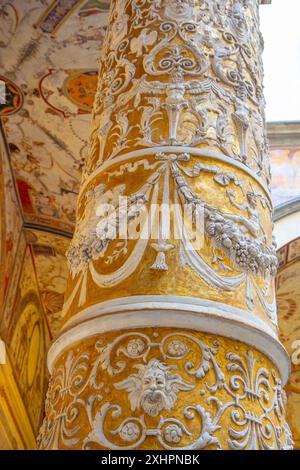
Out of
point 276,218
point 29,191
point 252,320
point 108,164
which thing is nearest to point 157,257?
point 252,320

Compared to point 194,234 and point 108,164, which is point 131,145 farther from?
point 194,234

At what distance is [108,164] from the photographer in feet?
8.21

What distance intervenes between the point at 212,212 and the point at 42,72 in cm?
554

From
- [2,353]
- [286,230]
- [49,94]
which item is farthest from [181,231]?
[2,353]

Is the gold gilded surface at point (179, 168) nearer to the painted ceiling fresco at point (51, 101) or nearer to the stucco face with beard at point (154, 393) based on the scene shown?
the stucco face with beard at point (154, 393)

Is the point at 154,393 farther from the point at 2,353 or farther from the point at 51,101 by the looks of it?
the point at 2,353

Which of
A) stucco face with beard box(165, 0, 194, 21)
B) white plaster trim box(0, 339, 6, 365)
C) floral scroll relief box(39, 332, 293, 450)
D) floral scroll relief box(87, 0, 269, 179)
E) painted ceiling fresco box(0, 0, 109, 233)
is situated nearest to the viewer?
floral scroll relief box(39, 332, 293, 450)

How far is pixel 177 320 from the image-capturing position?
6.25ft

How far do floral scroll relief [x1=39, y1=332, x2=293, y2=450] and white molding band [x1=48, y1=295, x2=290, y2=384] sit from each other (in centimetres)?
4

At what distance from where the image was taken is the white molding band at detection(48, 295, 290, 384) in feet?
6.26

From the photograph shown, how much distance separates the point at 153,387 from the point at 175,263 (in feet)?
1.53

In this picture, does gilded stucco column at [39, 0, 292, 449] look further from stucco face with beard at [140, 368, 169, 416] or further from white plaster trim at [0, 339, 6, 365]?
white plaster trim at [0, 339, 6, 365]

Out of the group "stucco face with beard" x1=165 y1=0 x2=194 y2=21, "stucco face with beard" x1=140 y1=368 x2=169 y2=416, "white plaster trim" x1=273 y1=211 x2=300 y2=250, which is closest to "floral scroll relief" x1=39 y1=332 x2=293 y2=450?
"stucco face with beard" x1=140 y1=368 x2=169 y2=416

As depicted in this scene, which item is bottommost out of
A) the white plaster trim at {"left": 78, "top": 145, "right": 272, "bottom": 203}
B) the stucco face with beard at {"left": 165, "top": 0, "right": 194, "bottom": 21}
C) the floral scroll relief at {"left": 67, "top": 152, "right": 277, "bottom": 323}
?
the floral scroll relief at {"left": 67, "top": 152, "right": 277, "bottom": 323}
